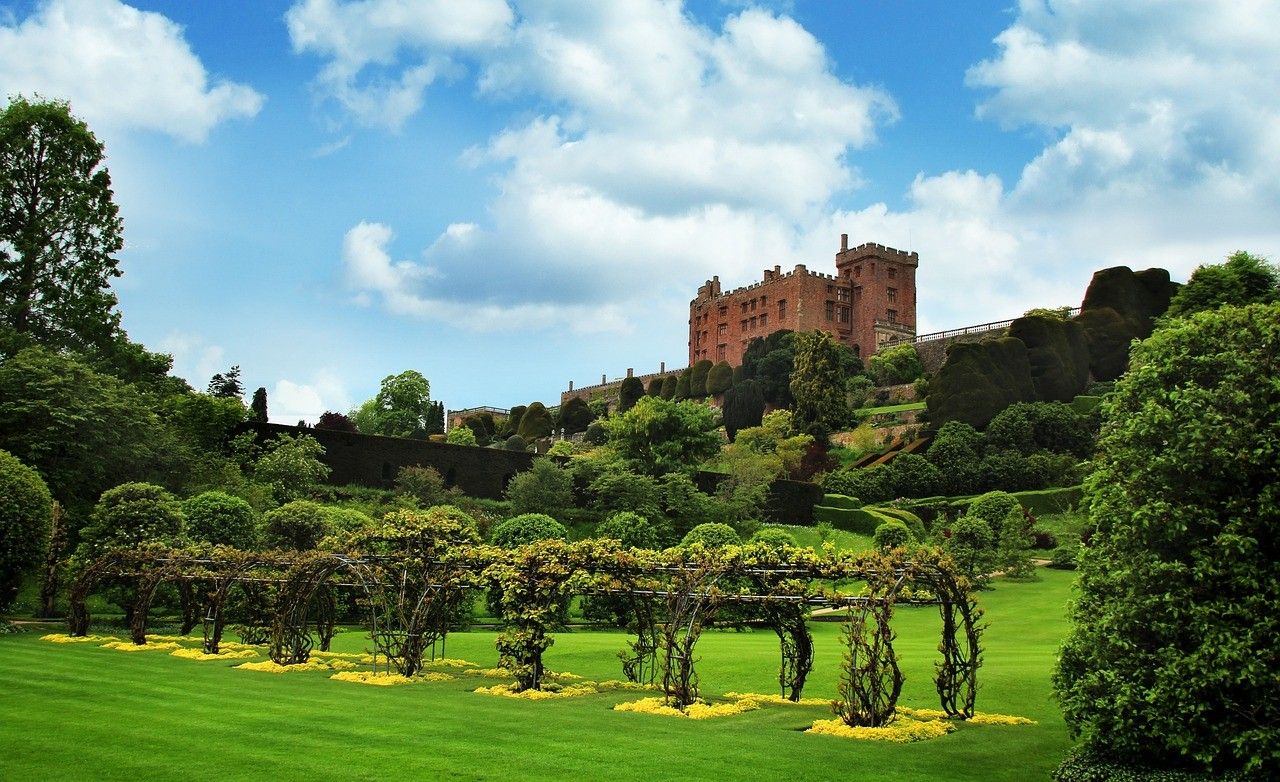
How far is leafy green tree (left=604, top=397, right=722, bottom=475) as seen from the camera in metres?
43.6

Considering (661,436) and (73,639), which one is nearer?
(73,639)

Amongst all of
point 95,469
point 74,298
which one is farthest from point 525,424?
point 95,469

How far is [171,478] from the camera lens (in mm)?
30766

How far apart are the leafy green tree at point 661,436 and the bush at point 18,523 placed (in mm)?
24465

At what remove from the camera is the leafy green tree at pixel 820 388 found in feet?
191

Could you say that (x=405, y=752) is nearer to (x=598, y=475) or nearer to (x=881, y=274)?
(x=598, y=475)

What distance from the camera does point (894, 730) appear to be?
11992 millimetres

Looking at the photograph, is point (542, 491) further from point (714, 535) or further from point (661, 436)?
point (714, 535)

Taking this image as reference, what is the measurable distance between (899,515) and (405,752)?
34665mm

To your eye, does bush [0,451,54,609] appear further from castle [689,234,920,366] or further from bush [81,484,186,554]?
castle [689,234,920,366]

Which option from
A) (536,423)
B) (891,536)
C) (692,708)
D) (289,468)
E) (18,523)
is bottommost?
(692,708)

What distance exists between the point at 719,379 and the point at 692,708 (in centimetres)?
6609

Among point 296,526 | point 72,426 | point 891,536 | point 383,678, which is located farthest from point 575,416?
point 383,678

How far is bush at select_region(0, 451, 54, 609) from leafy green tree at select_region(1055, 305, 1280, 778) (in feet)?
69.1
